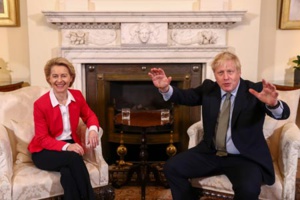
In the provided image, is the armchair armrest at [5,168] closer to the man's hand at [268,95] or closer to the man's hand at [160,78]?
the man's hand at [160,78]

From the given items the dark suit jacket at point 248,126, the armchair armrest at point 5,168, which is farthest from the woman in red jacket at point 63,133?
the dark suit jacket at point 248,126

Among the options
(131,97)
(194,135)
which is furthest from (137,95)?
(194,135)

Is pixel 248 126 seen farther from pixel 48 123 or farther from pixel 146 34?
pixel 146 34

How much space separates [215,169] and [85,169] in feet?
2.45

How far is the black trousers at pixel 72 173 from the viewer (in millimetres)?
1968

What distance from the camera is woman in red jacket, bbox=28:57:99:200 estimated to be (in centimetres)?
199

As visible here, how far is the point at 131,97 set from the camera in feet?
11.7

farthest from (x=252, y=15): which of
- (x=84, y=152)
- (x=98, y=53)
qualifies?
(x=84, y=152)

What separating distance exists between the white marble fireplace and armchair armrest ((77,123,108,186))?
3.33 ft

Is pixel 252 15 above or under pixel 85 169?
above

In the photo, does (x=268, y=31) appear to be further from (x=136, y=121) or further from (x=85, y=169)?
(x=85, y=169)

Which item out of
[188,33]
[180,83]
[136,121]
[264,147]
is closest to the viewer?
[264,147]

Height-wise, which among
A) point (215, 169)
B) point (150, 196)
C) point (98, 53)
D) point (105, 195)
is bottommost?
point (150, 196)

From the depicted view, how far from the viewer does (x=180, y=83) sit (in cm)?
→ 340
